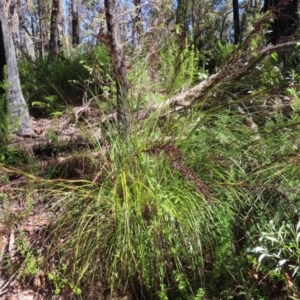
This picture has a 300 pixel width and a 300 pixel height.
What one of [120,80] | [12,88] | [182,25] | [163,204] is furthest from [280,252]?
[12,88]

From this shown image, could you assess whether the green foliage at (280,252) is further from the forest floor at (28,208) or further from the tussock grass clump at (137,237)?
the forest floor at (28,208)

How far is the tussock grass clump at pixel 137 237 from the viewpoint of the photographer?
2203 mm

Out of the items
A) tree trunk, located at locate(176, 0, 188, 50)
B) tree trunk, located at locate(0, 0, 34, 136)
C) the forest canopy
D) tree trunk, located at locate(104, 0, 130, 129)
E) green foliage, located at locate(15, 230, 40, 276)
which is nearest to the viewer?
the forest canopy

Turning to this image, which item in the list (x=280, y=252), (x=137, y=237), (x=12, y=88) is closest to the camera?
(x=280, y=252)

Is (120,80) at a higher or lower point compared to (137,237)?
higher

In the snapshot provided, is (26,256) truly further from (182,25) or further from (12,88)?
(182,25)

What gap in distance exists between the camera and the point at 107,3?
300 cm

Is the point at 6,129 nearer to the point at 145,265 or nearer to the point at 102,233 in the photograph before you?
the point at 102,233

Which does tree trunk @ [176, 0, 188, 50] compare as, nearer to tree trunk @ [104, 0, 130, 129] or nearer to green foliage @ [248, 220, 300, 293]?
tree trunk @ [104, 0, 130, 129]

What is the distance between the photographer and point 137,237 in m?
2.21

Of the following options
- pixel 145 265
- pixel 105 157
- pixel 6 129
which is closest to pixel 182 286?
pixel 145 265

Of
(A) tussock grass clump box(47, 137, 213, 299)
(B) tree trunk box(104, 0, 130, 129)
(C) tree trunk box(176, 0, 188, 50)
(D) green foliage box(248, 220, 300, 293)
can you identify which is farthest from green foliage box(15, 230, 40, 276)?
(C) tree trunk box(176, 0, 188, 50)

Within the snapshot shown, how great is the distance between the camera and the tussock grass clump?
7.23 feet

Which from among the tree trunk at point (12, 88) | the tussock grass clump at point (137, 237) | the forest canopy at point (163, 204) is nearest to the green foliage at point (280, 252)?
the forest canopy at point (163, 204)
